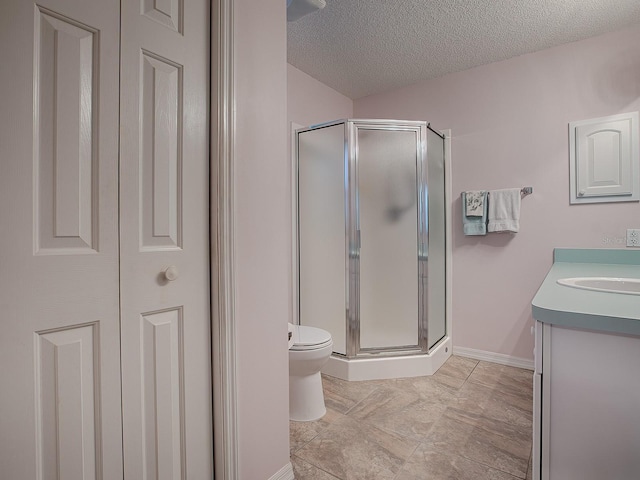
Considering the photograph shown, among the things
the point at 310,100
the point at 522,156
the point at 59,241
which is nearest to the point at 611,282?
the point at 522,156

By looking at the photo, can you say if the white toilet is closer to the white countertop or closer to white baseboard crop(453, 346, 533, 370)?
the white countertop

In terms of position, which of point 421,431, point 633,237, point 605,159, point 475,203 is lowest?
point 421,431

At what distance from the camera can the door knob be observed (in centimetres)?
104

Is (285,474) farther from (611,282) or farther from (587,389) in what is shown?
(611,282)

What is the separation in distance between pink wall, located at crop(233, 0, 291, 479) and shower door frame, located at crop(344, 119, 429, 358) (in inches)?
46.6

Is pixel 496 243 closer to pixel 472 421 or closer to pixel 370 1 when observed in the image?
pixel 472 421

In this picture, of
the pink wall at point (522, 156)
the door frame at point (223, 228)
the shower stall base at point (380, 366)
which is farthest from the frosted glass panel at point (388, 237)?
the door frame at point (223, 228)

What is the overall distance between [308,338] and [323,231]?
942 mm

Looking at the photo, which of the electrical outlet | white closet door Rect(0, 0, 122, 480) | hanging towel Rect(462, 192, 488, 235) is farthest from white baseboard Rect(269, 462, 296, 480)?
the electrical outlet

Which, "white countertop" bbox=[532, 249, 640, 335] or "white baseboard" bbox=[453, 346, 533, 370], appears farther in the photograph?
"white baseboard" bbox=[453, 346, 533, 370]

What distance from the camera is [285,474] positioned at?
1.42 metres

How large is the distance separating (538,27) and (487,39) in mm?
298

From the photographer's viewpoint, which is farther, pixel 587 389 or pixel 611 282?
pixel 611 282

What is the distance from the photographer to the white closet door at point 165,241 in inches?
38.6
